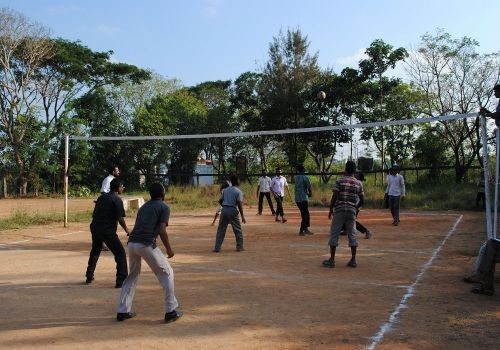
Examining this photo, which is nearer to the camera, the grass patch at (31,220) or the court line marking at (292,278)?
the court line marking at (292,278)

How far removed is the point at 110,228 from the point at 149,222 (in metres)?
2.07

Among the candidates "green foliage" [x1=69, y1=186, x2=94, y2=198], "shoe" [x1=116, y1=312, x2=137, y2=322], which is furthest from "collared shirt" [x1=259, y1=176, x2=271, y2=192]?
"green foliage" [x1=69, y1=186, x2=94, y2=198]

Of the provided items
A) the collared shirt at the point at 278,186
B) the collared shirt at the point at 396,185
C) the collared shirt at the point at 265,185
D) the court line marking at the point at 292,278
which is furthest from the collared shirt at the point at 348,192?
the collared shirt at the point at 265,185

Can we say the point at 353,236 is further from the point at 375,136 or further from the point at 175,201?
the point at 375,136

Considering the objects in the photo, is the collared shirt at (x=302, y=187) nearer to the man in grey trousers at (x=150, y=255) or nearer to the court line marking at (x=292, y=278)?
the court line marking at (x=292, y=278)

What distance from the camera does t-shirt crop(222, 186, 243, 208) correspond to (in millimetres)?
10125

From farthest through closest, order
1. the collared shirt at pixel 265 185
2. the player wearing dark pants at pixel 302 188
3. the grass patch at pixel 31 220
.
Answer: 1. the collared shirt at pixel 265 185
2. the grass patch at pixel 31 220
3. the player wearing dark pants at pixel 302 188

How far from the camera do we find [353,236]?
8438mm

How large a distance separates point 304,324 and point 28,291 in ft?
13.4

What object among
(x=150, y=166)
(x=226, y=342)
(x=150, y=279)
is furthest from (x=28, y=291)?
(x=150, y=166)

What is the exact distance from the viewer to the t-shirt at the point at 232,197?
33.2 ft

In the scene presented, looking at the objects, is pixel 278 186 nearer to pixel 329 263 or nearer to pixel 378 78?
pixel 329 263

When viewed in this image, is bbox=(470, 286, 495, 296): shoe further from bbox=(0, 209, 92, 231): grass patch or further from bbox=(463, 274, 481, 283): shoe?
bbox=(0, 209, 92, 231): grass patch

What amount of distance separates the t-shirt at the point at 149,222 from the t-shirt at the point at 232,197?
4504 millimetres
